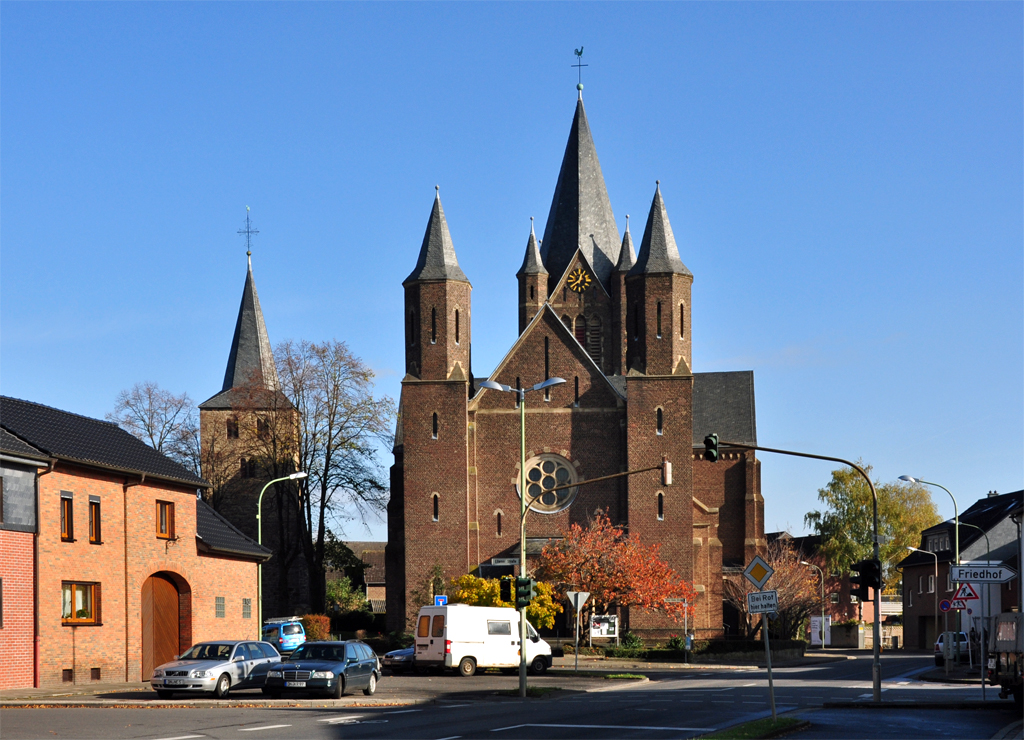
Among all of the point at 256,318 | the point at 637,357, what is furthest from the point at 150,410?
the point at 637,357

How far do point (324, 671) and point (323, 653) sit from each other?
0.91 meters

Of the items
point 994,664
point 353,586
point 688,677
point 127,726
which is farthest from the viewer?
point 353,586

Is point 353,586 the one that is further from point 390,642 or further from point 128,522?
point 128,522

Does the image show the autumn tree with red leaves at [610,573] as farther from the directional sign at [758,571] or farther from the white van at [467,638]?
the directional sign at [758,571]

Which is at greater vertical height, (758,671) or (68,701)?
(68,701)

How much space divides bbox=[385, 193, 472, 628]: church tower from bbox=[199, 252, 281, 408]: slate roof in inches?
600

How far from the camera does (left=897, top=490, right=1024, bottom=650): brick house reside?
63.4 metres

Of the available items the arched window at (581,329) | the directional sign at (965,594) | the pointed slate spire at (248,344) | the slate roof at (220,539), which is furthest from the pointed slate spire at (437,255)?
the directional sign at (965,594)

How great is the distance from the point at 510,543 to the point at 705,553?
367 inches

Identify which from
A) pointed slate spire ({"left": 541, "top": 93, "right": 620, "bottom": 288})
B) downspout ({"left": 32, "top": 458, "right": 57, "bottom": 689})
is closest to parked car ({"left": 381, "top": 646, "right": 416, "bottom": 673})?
downspout ({"left": 32, "top": 458, "right": 57, "bottom": 689})

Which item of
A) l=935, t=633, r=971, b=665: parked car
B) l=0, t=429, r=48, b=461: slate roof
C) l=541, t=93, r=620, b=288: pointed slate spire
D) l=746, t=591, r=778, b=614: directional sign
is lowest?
l=935, t=633, r=971, b=665: parked car

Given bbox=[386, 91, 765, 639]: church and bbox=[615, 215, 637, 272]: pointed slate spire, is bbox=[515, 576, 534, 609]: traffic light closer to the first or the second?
bbox=[386, 91, 765, 639]: church

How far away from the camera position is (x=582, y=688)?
31406 mm

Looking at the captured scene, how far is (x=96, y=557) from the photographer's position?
107 feet
